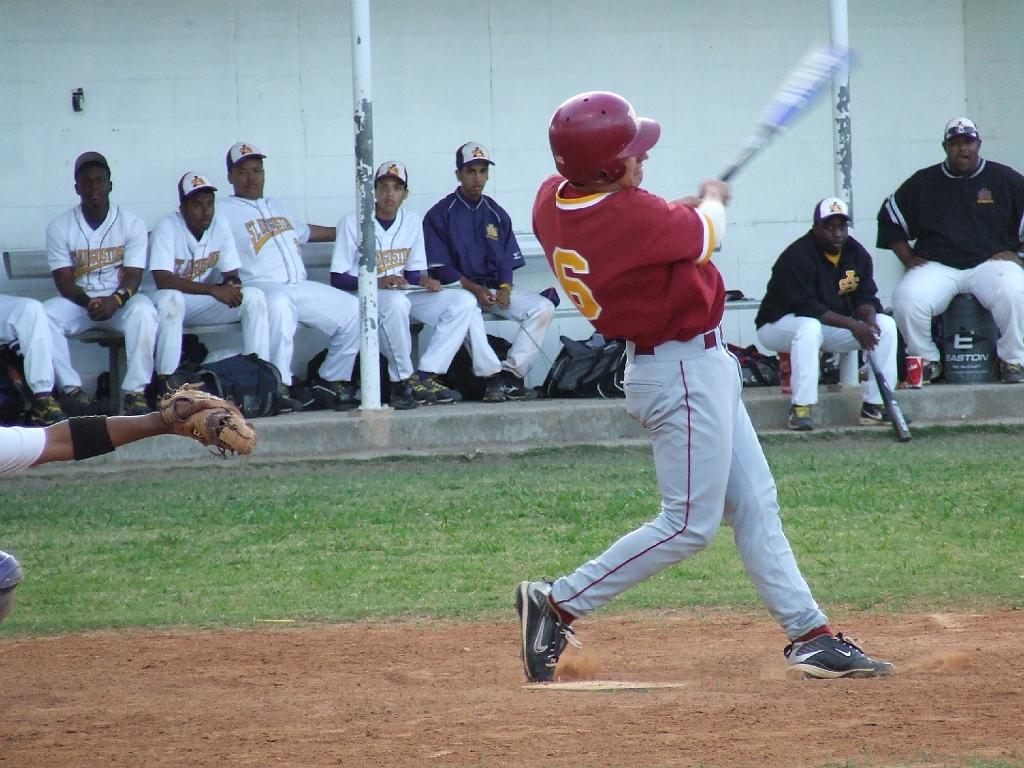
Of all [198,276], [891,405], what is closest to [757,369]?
[891,405]

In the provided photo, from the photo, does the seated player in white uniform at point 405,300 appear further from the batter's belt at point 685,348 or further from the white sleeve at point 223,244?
the batter's belt at point 685,348

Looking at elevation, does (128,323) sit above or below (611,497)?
above

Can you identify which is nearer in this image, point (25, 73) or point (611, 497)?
point (611, 497)

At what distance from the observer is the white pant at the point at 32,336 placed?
32.3 ft

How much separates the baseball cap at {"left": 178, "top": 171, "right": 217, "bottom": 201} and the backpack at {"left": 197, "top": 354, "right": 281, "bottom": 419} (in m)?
1.38

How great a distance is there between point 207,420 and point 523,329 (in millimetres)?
7171

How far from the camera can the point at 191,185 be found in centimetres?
1072

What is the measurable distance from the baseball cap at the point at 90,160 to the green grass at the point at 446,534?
2.57m

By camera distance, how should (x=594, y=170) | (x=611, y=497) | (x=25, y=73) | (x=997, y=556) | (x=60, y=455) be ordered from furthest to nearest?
1. (x=25, y=73)
2. (x=611, y=497)
3. (x=997, y=556)
4. (x=594, y=170)
5. (x=60, y=455)

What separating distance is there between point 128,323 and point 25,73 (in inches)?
103

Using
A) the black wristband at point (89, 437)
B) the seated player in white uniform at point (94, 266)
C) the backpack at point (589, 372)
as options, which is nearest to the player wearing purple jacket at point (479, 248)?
the backpack at point (589, 372)

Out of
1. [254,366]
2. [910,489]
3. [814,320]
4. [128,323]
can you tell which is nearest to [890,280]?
[814,320]

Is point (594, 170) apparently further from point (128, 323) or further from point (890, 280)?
point (890, 280)

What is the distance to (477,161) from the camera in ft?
37.1
